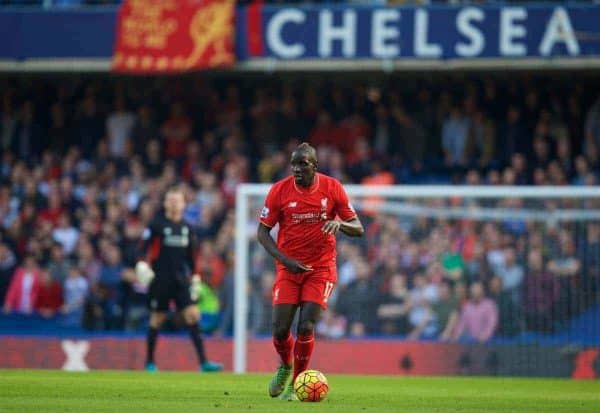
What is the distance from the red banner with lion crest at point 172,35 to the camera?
22.7 m

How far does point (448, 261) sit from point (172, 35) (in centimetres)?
709

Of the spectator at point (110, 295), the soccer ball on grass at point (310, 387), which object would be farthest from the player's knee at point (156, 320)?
the soccer ball on grass at point (310, 387)

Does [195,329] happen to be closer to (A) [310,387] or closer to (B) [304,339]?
(B) [304,339]

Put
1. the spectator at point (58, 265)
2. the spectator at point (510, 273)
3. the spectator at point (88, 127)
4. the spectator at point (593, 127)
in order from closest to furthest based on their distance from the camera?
the spectator at point (510, 273), the spectator at point (58, 265), the spectator at point (593, 127), the spectator at point (88, 127)

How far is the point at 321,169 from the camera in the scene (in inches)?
888

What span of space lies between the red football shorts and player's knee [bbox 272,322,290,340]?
0.66ft

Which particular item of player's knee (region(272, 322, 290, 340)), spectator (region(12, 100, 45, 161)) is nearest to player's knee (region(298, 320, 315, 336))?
player's knee (region(272, 322, 290, 340))

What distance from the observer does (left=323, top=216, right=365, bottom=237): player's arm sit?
10.7 metres

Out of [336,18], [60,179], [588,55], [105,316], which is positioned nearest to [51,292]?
[105,316]

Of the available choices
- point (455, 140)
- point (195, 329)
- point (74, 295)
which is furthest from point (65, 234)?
point (455, 140)

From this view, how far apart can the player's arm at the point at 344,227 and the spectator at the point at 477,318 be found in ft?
24.8

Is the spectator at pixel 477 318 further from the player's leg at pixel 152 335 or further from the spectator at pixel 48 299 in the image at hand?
the spectator at pixel 48 299

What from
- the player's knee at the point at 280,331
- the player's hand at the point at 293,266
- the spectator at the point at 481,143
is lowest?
the player's knee at the point at 280,331

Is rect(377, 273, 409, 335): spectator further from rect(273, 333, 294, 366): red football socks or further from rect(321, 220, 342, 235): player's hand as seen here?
rect(321, 220, 342, 235): player's hand
